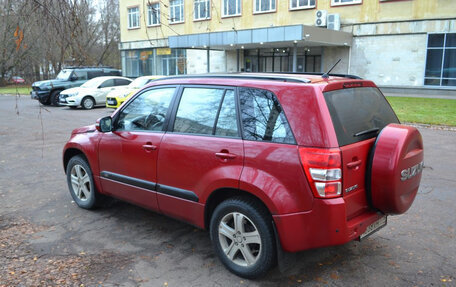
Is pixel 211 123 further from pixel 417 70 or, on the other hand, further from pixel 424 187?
pixel 417 70

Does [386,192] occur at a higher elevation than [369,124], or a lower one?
lower

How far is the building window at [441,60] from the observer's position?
2378 centimetres

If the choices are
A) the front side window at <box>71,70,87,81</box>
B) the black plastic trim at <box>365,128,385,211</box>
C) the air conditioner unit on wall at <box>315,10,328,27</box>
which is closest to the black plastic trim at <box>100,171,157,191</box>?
the black plastic trim at <box>365,128,385,211</box>

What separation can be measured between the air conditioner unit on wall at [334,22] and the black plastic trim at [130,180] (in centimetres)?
2514

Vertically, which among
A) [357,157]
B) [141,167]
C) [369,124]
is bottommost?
[141,167]

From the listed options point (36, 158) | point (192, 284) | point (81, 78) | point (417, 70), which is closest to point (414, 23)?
point (417, 70)

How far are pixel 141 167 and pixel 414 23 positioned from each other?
2497 cm

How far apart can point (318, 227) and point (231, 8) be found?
3225cm

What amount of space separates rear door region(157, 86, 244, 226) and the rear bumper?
576mm

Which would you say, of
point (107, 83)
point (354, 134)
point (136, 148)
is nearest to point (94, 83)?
point (107, 83)

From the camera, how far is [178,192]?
12.8ft

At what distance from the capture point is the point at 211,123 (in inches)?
147

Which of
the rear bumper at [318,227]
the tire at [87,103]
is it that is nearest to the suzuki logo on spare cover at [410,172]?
the rear bumper at [318,227]

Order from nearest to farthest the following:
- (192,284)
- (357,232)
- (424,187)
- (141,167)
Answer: (357,232) < (192,284) < (141,167) < (424,187)
